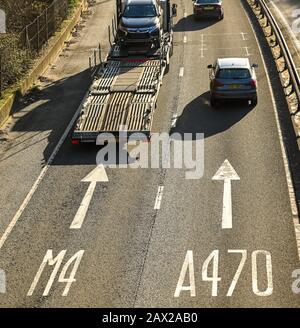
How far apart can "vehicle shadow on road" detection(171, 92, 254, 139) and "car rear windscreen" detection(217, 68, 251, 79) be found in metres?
1.23

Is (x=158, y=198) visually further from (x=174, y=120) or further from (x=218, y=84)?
(x=218, y=84)

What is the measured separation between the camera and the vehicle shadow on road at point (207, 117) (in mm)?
23078

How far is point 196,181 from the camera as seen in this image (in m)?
19.1

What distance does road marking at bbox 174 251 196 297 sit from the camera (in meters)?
13.8

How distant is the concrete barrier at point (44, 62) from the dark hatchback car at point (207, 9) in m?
8.23

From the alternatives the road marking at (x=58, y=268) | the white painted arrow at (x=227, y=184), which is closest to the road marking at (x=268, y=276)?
the white painted arrow at (x=227, y=184)

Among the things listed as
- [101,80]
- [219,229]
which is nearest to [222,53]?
[101,80]

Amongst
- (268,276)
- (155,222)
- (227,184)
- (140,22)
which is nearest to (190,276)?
(268,276)

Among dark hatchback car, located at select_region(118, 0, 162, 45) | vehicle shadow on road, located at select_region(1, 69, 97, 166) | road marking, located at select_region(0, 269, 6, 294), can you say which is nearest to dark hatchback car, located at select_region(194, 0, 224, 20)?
dark hatchback car, located at select_region(118, 0, 162, 45)

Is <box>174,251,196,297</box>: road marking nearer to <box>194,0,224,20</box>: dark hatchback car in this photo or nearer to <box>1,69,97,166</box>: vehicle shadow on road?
<box>1,69,97,166</box>: vehicle shadow on road

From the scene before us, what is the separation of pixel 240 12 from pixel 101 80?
2303 centimetres
